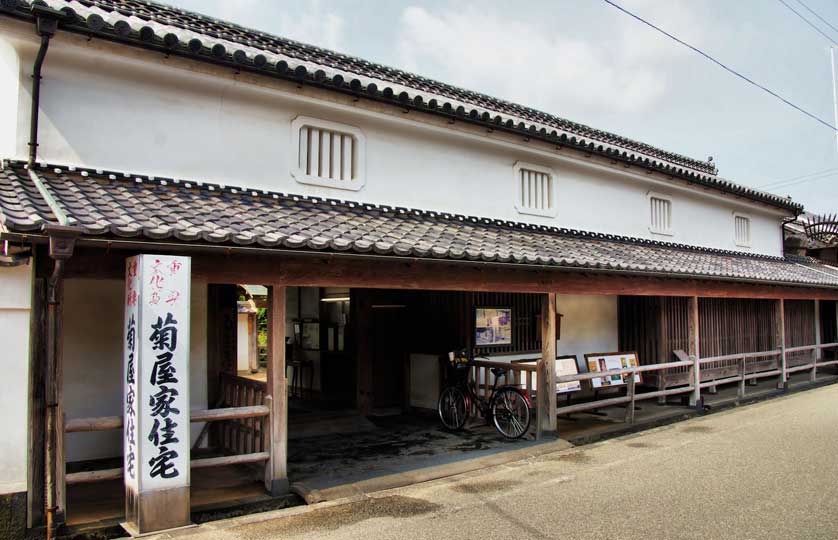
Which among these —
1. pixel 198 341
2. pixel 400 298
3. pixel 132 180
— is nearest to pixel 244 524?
pixel 198 341

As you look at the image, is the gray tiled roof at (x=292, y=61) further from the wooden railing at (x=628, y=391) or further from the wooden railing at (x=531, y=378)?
the wooden railing at (x=628, y=391)

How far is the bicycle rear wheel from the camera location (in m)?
10.5

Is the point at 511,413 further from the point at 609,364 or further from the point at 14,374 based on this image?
the point at 14,374

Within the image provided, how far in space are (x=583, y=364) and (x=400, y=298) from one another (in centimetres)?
454

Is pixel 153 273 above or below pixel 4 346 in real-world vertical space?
above

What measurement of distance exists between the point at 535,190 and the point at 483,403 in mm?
4708

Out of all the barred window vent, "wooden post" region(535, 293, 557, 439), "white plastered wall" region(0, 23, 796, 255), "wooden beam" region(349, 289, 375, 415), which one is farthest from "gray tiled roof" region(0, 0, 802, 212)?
"wooden beam" region(349, 289, 375, 415)

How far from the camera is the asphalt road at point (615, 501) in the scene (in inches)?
231

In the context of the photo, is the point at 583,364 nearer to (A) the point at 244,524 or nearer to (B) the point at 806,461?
(B) the point at 806,461

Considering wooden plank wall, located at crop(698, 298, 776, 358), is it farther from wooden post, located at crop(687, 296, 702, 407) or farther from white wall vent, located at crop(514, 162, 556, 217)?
white wall vent, located at crop(514, 162, 556, 217)

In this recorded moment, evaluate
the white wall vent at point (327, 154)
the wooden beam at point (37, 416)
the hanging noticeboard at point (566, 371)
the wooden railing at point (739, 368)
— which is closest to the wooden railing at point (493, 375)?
the hanging noticeboard at point (566, 371)

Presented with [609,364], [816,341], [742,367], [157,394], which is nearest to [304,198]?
[157,394]

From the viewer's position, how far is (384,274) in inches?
301

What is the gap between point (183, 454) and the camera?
576 cm
